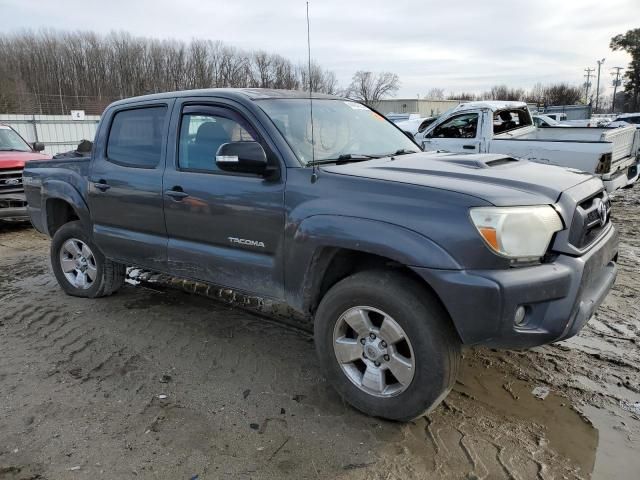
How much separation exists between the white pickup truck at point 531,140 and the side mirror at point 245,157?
580 cm

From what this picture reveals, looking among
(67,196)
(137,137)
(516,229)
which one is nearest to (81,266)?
(67,196)

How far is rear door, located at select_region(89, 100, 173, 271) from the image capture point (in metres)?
4.11

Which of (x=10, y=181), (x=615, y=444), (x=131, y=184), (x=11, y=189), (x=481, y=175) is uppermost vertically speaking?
(x=481, y=175)

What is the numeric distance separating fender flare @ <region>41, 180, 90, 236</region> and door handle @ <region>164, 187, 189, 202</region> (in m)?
1.40

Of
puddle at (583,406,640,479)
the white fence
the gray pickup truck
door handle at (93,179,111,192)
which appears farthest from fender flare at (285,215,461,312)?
the white fence

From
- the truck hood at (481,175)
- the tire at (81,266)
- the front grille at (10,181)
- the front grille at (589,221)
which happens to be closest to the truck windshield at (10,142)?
the front grille at (10,181)

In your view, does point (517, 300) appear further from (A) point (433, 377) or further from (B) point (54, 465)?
(B) point (54, 465)

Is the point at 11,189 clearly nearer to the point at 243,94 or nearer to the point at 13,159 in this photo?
the point at 13,159

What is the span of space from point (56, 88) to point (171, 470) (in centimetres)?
6765

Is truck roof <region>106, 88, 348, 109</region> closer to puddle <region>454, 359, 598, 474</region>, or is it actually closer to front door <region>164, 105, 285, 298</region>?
front door <region>164, 105, 285, 298</region>

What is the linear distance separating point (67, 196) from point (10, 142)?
6.10m

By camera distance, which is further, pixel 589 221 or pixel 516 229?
pixel 589 221

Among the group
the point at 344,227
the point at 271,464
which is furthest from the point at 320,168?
the point at 271,464

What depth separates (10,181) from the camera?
8695 mm
